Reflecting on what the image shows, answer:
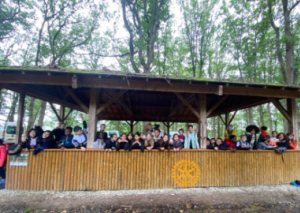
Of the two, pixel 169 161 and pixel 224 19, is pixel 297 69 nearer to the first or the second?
pixel 224 19

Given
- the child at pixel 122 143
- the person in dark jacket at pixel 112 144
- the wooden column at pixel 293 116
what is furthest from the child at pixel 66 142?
the wooden column at pixel 293 116

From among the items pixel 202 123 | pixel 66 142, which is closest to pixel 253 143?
pixel 202 123

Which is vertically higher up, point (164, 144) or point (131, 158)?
point (164, 144)

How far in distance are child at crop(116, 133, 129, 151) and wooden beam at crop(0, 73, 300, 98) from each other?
151 cm

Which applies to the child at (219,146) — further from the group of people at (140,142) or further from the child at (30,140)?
the child at (30,140)

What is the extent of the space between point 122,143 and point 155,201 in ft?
6.10

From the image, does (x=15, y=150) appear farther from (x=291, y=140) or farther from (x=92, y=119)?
(x=291, y=140)

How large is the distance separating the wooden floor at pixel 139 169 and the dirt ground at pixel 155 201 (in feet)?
0.77

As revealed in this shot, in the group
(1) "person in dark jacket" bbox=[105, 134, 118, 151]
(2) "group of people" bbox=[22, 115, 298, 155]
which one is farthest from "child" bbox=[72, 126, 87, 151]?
(1) "person in dark jacket" bbox=[105, 134, 118, 151]

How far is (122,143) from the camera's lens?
5.29 m

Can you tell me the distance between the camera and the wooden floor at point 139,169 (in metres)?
4.90

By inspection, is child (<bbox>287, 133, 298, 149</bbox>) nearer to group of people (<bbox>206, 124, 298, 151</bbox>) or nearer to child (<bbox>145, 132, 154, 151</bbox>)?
group of people (<bbox>206, 124, 298, 151</bbox>)

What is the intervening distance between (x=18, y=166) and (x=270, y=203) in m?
6.95

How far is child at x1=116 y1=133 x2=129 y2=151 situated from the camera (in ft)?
16.9
